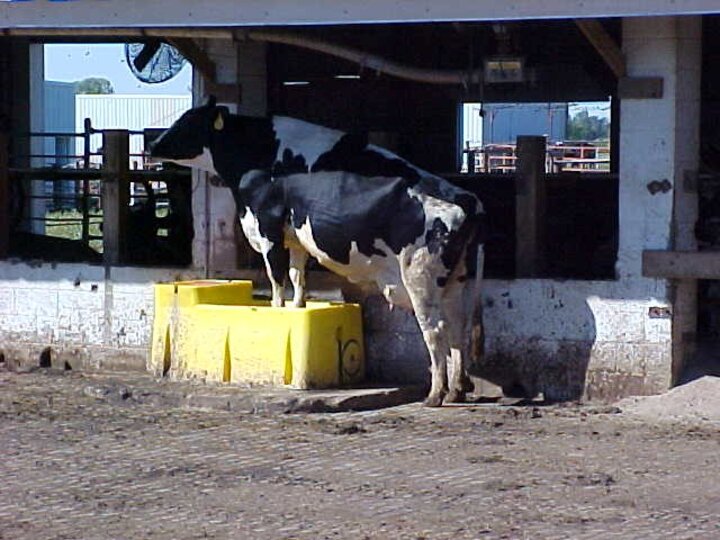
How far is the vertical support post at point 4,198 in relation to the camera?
49.1 ft

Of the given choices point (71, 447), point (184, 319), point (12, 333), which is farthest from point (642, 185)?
point (12, 333)

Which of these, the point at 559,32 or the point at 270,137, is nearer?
the point at 270,137

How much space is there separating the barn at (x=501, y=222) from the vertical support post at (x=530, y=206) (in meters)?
0.01

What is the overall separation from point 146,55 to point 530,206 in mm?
4517

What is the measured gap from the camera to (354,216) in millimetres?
12414

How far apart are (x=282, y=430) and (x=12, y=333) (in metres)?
4.36

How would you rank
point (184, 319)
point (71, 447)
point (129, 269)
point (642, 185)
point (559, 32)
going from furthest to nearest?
point (559, 32) < point (129, 269) < point (184, 319) < point (642, 185) < point (71, 447)

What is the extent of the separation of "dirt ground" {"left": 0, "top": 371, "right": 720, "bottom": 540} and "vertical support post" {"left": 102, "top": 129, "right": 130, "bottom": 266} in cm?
195

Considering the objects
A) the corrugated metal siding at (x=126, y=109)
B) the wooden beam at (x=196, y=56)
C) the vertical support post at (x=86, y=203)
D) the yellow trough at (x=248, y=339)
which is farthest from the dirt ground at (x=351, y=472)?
the corrugated metal siding at (x=126, y=109)

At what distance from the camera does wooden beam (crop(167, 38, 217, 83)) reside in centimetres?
1334

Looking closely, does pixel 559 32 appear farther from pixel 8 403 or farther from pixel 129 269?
pixel 8 403

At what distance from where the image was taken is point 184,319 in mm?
13031

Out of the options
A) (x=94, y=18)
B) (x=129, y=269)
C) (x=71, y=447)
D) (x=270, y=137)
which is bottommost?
(x=71, y=447)

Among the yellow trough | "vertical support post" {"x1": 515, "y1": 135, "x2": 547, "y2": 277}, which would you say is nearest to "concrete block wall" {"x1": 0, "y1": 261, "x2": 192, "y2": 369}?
the yellow trough
